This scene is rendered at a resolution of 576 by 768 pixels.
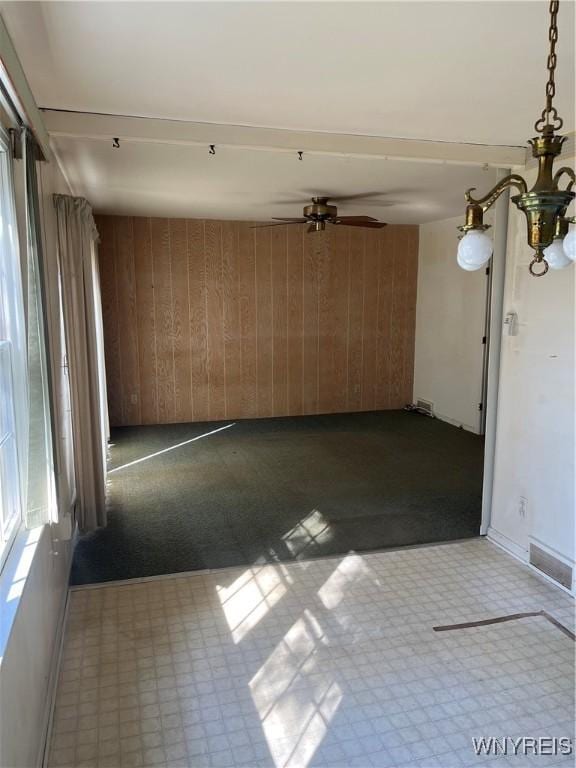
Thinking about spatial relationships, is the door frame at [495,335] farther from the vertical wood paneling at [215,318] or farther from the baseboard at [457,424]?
the vertical wood paneling at [215,318]

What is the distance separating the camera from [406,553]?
10.5 feet

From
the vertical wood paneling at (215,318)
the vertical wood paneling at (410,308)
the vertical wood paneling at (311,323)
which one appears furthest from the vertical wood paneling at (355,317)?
the vertical wood paneling at (215,318)

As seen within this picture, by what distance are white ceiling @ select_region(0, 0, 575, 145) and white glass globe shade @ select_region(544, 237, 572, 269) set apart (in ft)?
2.18

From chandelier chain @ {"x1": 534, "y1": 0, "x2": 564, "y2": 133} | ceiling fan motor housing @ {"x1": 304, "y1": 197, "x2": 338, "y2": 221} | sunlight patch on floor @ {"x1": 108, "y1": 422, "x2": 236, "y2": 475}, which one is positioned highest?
ceiling fan motor housing @ {"x1": 304, "y1": 197, "x2": 338, "y2": 221}

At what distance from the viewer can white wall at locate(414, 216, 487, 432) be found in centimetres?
589

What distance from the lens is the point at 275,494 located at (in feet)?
13.5

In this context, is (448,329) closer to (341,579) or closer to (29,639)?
(341,579)

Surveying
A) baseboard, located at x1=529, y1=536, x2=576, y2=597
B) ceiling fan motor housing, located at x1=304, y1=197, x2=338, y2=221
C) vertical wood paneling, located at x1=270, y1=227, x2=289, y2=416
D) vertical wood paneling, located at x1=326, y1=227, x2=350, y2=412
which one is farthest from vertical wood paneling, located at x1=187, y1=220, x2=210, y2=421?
baseboard, located at x1=529, y1=536, x2=576, y2=597

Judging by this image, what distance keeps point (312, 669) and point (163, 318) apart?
4587 mm

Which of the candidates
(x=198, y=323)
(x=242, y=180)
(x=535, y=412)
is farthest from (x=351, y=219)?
(x=198, y=323)

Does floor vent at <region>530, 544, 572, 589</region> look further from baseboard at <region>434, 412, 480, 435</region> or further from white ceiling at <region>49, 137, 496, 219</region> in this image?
baseboard at <region>434, 412, 480, 435</region>

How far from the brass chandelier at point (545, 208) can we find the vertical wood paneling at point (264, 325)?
487 centimetres

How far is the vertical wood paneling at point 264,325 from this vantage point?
20.6 feet

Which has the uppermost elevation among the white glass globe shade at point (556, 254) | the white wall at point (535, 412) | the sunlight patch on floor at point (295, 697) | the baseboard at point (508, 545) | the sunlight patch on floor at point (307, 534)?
the white glass globe shade at point (556, 254)
